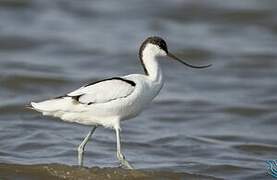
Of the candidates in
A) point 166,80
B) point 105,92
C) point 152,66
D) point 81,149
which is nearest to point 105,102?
point 105,92

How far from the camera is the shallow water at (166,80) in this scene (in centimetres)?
1113

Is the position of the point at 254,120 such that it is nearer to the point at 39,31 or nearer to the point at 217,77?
the point at 217,77

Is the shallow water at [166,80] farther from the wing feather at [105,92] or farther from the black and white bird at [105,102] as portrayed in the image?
the wing feather at [105,92]

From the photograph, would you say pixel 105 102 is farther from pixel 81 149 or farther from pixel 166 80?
pixel 166 80

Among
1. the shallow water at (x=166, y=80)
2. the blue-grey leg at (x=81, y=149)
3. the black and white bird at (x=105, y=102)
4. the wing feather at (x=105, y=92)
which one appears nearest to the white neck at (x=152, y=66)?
the black and white bird at (x=105, y=102)

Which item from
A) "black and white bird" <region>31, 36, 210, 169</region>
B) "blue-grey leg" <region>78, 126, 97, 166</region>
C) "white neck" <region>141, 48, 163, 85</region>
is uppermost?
"white neck" <region>141, 48, 163, 85</region>

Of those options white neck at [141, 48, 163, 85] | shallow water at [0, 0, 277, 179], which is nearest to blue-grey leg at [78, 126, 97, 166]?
shallow water at [0, 0, 277, 179]

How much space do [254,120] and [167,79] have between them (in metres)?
2.74

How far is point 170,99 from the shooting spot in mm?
14422

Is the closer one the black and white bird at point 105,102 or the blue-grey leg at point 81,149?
the black and white bird at point 105,102

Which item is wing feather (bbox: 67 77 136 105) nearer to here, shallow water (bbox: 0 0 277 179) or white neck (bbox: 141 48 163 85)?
white neck (bbox: 141 48 163 85)

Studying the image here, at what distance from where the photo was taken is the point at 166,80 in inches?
619

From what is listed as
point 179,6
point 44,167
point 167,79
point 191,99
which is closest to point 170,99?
point 191,99

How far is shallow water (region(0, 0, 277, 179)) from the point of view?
11133 millimetres
